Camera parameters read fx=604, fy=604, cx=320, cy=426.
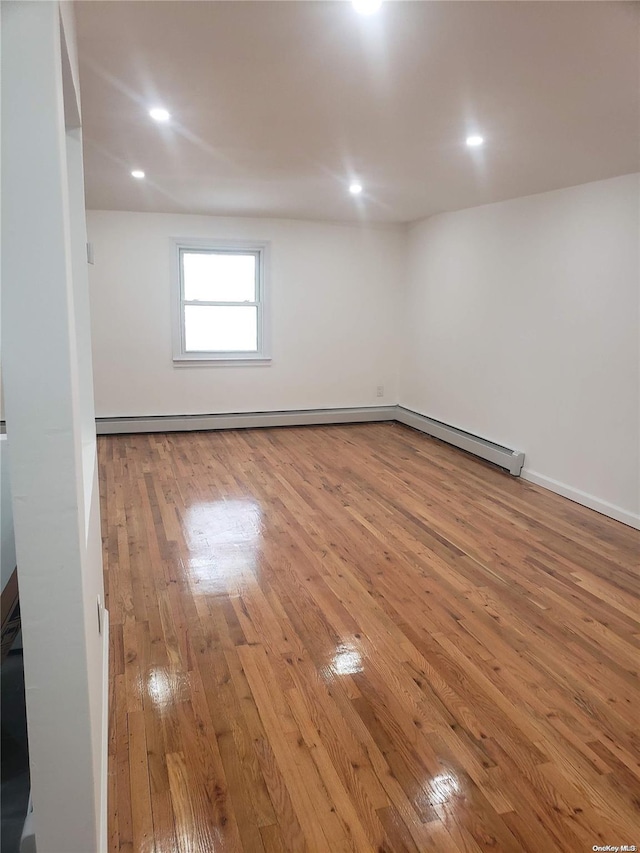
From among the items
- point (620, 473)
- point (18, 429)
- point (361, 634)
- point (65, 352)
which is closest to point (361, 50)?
point (65, 352)

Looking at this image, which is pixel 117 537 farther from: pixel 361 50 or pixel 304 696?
pixel 361 50

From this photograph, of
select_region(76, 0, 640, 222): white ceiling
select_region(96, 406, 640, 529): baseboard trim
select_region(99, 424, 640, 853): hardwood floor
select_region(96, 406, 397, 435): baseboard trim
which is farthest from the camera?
select_region(96, 406, 397, 435): baseboard trim

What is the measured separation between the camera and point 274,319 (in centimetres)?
692

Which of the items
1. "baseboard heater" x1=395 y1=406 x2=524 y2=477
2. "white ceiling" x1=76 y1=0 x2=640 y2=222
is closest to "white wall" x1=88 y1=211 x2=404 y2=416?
"baseboard heater" x1=395 y1=406 x2=524 y2=477

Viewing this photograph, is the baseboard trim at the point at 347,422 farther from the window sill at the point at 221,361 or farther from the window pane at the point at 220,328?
the window pane at the point at 220,328

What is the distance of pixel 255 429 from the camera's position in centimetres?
691

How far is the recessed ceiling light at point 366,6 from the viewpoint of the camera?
6.09 ft

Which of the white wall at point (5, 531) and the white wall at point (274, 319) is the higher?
the white wall at point (274, 319)

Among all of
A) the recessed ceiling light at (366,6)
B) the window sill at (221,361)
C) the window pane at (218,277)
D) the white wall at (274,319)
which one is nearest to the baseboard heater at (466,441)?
the white wall at (274,319)

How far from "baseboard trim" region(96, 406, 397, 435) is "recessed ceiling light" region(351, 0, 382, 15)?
17.0ft

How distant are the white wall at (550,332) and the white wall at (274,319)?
908mm

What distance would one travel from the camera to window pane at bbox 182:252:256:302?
22.1 ft

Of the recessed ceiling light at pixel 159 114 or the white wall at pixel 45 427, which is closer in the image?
the white wall at pixel 45 427

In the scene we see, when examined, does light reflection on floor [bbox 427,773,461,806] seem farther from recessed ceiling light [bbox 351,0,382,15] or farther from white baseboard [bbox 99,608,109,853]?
recessed ceiling light [bbox 351,0,382,15]
